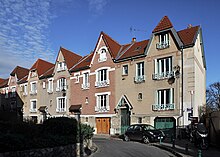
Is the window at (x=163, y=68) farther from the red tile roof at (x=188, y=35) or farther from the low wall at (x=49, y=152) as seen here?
the low wall at (x=49, y=152)

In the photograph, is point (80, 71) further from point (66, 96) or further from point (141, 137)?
point (141, 137)

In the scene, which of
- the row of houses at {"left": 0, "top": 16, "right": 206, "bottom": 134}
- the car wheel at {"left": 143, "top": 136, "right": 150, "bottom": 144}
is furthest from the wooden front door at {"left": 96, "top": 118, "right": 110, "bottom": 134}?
the car wheel at {"left": 143, "top": 136, "right": 150, "bottom": 144}

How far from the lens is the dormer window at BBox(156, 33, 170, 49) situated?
26109 millimetres

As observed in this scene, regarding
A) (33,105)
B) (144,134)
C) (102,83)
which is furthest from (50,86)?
(144,134)

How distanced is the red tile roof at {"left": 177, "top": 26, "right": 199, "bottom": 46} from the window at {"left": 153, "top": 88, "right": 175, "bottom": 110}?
485 cm

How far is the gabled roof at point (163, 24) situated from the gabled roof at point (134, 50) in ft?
9.74

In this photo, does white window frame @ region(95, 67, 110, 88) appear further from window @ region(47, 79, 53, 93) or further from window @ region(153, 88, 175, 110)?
window @ region(47, 79, 53, 93)

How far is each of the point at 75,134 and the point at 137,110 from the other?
1420cm

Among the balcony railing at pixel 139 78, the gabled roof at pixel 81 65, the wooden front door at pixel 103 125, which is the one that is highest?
the gabled roof at pixel 81 65

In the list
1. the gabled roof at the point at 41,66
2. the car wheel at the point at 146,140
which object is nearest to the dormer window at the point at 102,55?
the car wheel at the point at 146,140

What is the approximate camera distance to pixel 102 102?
31.8m

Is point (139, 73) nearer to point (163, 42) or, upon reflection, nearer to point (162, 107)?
point (163, 42)

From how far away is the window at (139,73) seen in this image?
2781 cm

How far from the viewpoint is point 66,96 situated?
3672 centimetres
